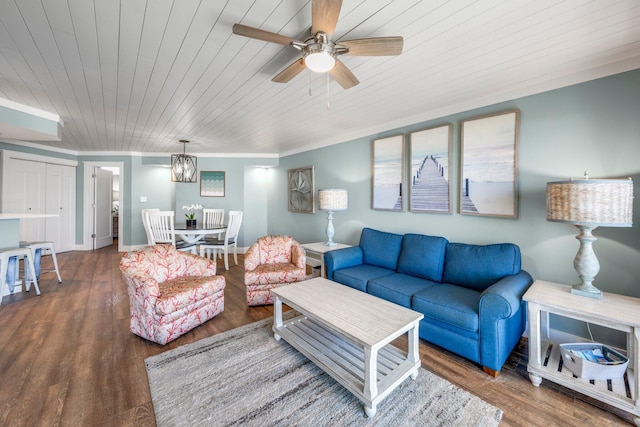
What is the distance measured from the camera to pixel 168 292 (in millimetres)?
2311

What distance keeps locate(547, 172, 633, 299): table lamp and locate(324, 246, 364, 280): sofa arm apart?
1.89 m

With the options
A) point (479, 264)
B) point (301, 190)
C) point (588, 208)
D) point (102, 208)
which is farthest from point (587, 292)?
point (102, 208)

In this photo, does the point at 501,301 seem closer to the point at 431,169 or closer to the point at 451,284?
the point at 451,284

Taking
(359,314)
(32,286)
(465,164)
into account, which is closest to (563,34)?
(465,164)

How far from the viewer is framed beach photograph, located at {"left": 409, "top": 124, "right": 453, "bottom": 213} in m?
2.88

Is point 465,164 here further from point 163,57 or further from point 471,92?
point 163,57

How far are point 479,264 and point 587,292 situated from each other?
2.31 ft

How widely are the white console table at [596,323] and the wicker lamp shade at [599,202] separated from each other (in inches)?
20.4

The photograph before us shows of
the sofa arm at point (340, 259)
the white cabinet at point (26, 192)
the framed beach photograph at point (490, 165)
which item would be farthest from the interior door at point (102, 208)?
the framed beach photograph at point (490, 165)

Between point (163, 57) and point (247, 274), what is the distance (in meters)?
2.13

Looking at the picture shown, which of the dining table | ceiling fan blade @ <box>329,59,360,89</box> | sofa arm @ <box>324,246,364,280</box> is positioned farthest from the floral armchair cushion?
ceiling fan blade @ <box>329,59,360,89</box>

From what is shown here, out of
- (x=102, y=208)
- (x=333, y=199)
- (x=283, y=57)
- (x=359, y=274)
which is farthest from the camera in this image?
(x=102, y=208)

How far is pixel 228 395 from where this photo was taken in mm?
1647

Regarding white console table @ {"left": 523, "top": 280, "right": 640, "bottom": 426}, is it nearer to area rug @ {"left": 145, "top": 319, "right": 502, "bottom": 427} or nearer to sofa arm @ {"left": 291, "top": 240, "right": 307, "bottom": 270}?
area rug @ {"left": 145, "top": 319, "right": 502, "bottom": 427}
